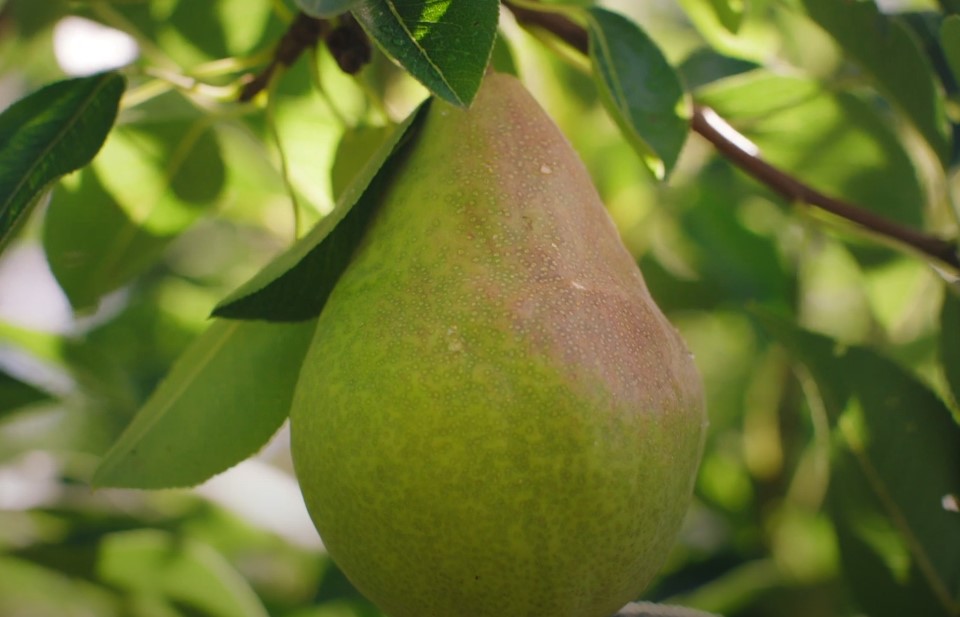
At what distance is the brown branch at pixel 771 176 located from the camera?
1102mm

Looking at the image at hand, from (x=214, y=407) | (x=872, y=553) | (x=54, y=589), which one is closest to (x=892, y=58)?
(x=872, y=553)

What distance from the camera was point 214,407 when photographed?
922mm

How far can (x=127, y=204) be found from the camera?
1248 millimetres

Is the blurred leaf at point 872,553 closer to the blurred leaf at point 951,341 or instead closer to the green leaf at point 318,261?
the blurred leaf at point 951,341

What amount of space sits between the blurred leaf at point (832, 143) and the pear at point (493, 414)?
59 cm

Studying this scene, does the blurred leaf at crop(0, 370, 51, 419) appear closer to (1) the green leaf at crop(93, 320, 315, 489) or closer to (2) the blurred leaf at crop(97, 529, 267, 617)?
(2) the blurred leaf at crop(97, 529, 267, 617)

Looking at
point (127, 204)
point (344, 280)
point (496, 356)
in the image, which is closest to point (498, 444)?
point (496, 356)

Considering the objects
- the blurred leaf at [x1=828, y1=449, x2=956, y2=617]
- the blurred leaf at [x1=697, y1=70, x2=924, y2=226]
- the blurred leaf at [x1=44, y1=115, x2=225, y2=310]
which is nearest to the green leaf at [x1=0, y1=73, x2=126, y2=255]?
the blurred leaf at [x1=44, y1=115, x2=225, y2=310]

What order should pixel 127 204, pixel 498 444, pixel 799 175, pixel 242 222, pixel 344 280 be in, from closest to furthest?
1. pixel 498 444
2. pixel 344 280
3. pixel 127 204
4. pixel 799 175
5. pixel 242 222

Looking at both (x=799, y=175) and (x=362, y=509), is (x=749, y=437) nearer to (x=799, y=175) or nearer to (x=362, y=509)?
(x=799, y=175)

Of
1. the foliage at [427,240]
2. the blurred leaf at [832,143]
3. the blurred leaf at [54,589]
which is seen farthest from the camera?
the blurred leaf at [54,589]

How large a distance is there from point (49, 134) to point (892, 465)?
0.88 metres

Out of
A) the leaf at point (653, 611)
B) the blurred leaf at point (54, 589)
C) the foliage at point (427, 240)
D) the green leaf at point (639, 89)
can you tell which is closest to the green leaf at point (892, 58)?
the foliage at point (427, 240)

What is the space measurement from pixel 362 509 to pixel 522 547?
0.38ft
